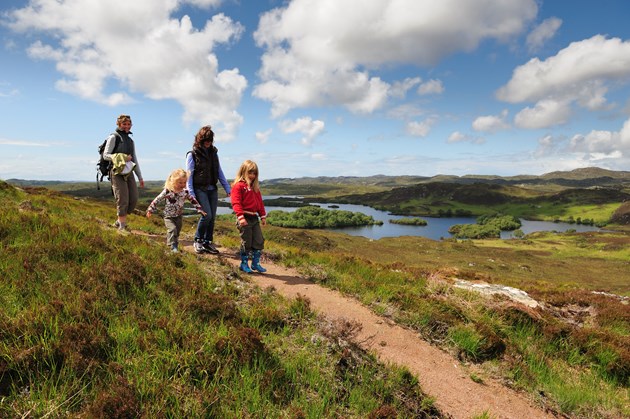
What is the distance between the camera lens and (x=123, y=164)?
10.8m

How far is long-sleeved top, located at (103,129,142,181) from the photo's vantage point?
35.5 feet

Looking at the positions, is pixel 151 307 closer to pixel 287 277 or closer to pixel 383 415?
pixel 383 415

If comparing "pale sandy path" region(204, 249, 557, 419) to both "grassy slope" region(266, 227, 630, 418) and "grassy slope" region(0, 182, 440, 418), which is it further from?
"grassy slope" region(0, 182, 440, 418)

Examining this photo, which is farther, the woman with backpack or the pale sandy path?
the woman with backpack

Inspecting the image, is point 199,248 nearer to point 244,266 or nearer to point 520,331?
point 244,266

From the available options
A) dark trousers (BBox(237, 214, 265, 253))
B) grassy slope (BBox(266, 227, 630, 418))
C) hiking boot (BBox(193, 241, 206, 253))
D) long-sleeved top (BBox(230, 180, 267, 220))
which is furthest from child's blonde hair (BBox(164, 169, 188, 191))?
grassy slope (BBox(266, 227, 630, 418))

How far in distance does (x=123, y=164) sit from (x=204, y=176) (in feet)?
9.39

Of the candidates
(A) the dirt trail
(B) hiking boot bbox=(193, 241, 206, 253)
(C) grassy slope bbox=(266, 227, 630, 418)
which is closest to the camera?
(A) the dirt trail

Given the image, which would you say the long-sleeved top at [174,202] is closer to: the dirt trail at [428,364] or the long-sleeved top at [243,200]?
the long-sleeved top at [243,200]

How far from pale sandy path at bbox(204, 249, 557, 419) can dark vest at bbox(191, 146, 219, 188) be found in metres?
3.68

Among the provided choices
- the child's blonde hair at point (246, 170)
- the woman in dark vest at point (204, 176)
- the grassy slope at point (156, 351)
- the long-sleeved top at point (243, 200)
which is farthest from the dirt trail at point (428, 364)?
the woman in dark vest at point (204, 176)

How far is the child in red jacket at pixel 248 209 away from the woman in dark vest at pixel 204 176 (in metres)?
0.90

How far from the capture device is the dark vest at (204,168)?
10273 mm

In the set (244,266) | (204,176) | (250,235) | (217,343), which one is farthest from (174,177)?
(217,343)
